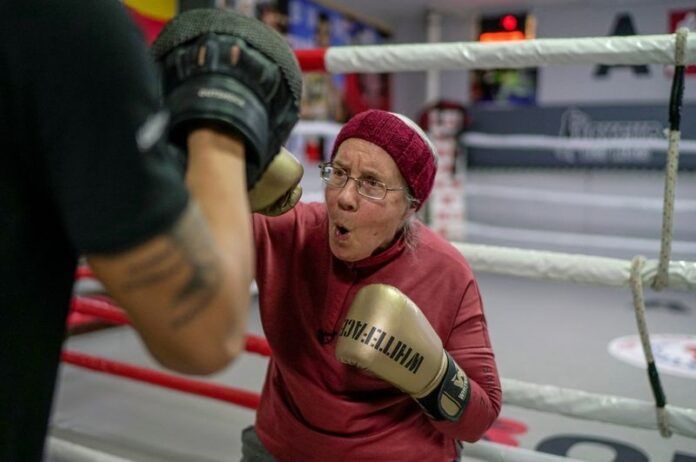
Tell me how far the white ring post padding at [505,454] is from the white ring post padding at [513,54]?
0.74 metres

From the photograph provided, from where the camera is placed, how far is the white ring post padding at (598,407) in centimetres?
112

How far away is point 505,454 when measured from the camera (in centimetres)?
124

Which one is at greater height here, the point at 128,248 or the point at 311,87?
the point at 128,248

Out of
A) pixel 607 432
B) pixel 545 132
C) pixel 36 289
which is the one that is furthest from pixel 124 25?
pixel 545 132

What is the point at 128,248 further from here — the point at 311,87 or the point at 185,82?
the point at 311,87

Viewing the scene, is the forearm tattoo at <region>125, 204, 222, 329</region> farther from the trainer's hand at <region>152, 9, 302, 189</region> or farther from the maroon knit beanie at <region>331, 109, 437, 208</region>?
the maroon knit beanie at <region>331, 109, 437, 208</region>

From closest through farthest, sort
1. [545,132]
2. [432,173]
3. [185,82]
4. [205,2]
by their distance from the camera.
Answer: [185,82] < [432,173] < [205,2] < [545,132]

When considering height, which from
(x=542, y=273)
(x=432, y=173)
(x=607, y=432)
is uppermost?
(x=432, y=173)

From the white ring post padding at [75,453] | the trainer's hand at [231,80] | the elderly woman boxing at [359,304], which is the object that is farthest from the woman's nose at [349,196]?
the white ring post padding at [75,453]

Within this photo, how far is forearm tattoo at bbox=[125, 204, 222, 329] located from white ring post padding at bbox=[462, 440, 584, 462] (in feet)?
3.05

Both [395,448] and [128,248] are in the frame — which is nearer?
[128,248]

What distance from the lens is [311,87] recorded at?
5.05 meters

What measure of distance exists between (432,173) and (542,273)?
0.98 feet

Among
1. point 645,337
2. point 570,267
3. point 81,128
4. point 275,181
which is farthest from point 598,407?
point 81,128
